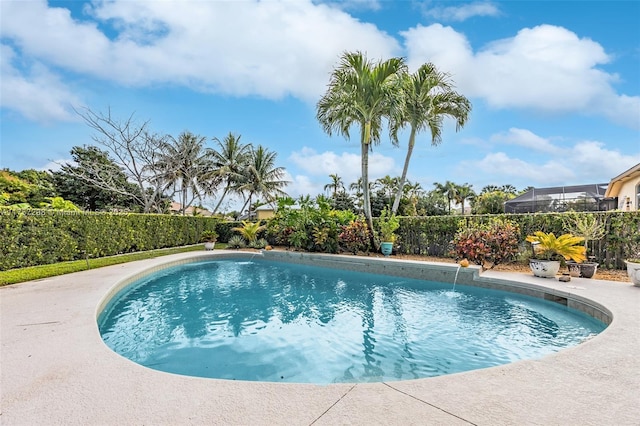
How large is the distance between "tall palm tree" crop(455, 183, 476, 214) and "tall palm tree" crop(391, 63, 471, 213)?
97.9 ft

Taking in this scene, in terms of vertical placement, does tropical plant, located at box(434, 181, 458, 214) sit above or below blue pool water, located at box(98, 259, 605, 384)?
above

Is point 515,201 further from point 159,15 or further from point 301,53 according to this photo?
point 159,15

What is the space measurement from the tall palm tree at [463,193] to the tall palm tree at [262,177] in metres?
25.4

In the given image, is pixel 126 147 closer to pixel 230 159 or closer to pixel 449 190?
pixel 230 159

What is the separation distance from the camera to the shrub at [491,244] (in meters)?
8.42

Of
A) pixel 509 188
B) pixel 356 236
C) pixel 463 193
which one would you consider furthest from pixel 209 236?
pixel 509 188

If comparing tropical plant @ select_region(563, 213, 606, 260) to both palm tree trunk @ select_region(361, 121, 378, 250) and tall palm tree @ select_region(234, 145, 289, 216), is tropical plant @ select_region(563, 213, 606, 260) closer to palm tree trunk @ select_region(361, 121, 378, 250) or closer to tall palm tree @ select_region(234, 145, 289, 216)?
palm tree trunk @ select_region(361, 121, 378, 250)

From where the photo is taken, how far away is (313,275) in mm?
9812

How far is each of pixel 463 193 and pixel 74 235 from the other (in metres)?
41.6

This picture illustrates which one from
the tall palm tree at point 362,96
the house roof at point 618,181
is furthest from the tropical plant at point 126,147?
the house roof at point 618,181

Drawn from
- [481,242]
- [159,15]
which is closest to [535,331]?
[481,242]

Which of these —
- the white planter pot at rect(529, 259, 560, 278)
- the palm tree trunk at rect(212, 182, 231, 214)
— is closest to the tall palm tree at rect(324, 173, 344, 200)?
the palm tree trunk at rect(212, 182, 231, 214)

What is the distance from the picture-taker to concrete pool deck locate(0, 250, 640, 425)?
1.94 m

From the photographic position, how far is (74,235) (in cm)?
1066
